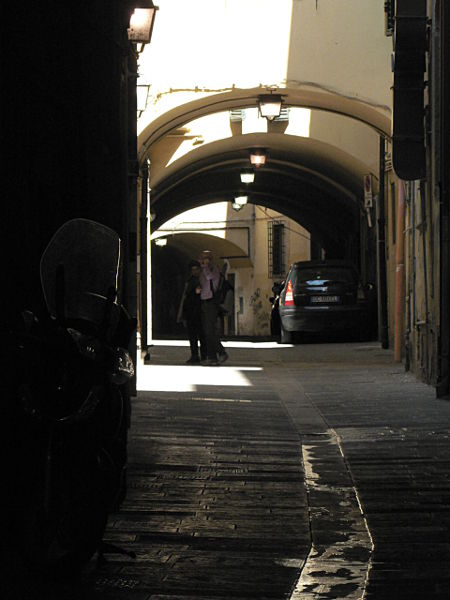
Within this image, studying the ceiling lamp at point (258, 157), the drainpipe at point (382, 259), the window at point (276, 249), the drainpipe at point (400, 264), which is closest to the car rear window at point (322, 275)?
the drainpipe at point (382, 259)

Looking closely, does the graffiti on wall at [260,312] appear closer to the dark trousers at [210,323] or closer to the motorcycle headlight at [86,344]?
the dark trousers at [210,323]

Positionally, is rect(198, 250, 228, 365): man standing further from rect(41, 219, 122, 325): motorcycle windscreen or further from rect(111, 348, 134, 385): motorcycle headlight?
rect(111, 348, 134, 385): motorcycle headlight

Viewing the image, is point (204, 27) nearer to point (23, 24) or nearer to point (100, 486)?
point (23, 24)

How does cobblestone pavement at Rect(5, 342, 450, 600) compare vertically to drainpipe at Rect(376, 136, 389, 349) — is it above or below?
below

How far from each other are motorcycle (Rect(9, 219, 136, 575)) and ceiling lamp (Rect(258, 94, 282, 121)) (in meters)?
14.1

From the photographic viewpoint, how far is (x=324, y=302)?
79.5 ft

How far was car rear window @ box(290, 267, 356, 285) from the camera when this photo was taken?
2447 centimetres

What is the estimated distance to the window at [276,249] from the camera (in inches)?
1785

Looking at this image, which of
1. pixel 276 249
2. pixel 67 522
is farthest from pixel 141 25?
pixel 276 249

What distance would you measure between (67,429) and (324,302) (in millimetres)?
19773

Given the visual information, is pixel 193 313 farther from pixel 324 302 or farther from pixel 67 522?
pixel 67 522

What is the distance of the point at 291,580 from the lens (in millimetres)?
4695

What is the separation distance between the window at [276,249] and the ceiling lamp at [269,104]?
86.6ft

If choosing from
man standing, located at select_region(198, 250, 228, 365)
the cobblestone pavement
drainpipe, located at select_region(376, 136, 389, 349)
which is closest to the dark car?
drainpipe, located at select_region(376, 136, 389, 349)
